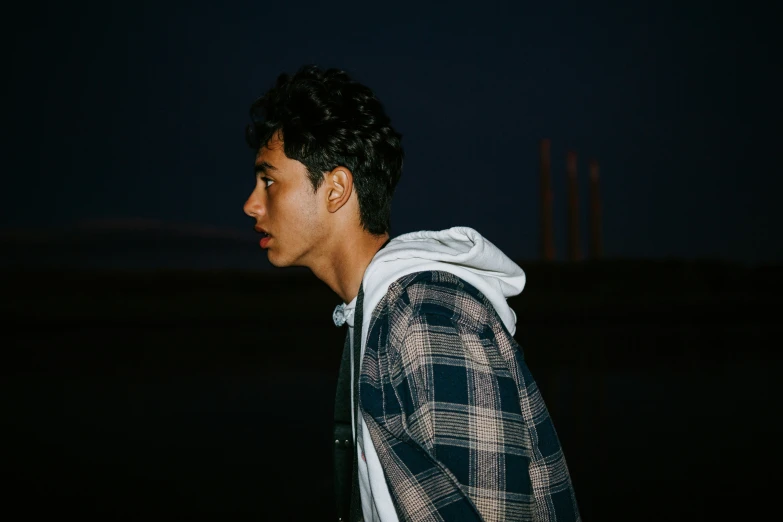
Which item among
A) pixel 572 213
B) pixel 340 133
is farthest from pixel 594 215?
pixel 340 133

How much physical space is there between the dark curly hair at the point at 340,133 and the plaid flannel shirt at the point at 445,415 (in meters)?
0.56

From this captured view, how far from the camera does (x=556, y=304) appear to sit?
853 inches

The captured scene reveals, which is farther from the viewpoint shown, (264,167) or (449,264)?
(264,167)

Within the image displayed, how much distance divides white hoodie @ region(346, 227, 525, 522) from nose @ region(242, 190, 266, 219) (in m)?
0.45

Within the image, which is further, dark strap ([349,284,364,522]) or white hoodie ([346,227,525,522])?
dark strap ([349,284,364,522])

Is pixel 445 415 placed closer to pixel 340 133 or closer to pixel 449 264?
pixel 449 264

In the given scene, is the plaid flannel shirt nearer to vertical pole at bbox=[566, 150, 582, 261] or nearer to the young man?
the young man

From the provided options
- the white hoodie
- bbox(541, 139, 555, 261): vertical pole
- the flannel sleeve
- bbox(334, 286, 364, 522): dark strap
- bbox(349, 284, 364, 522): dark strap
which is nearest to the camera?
the flannel sleeve

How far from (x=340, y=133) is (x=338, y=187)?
150 millimetres

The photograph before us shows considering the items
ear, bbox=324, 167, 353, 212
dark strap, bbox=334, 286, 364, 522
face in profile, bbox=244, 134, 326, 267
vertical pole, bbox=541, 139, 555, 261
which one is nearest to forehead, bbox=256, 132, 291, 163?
face in profile, bbox=244, 134, 326, 267

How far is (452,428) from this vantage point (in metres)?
1.18

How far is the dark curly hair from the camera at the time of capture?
1734mm

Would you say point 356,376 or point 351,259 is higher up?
point 351,259

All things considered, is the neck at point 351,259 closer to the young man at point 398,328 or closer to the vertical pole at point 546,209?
the young man at point 398,328
